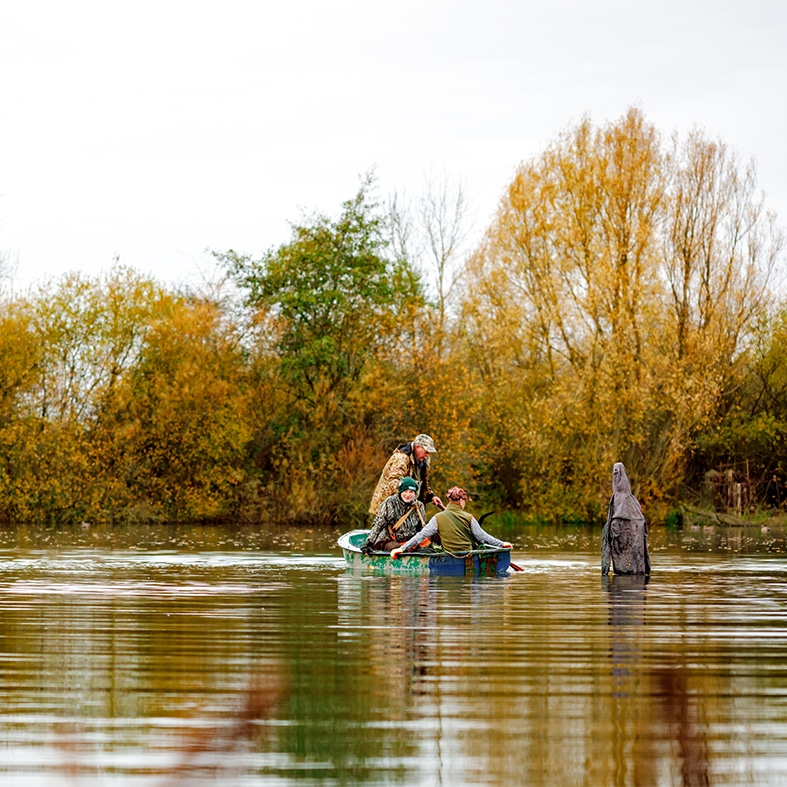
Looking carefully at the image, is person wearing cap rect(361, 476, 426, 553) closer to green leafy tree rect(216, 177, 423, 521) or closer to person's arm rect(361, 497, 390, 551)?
person's arm rect(361, 497, 390, 551)

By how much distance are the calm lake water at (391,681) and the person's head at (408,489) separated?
1586 mm

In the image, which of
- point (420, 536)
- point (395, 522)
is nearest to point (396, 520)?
point (395, 522)

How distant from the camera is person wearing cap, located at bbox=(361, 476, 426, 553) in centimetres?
2111

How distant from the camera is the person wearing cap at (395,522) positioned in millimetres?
21109

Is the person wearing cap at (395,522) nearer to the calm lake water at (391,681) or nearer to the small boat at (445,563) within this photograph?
the small boat at (445,563)

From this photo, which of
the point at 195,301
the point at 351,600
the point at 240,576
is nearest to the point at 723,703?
the point at 351,600

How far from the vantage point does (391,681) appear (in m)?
9.11

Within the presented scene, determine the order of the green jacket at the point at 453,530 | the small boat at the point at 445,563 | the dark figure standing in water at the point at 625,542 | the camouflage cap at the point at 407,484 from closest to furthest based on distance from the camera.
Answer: the dark figure standing in water at the point at 625,542 < the small boat at the point at 445,563 < the green jacket at the point at 453,530 < the camouflage cap at the point at 407,484

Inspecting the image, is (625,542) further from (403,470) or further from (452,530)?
(403,470)

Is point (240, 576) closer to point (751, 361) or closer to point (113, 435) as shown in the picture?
point (113, 435)

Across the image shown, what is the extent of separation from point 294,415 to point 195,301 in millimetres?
5259

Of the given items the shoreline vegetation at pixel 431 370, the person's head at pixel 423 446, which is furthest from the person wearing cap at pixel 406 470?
the shoreline vegetation at pixel 431 370

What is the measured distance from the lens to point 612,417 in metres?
45.5

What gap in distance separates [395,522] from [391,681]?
12.1 m
